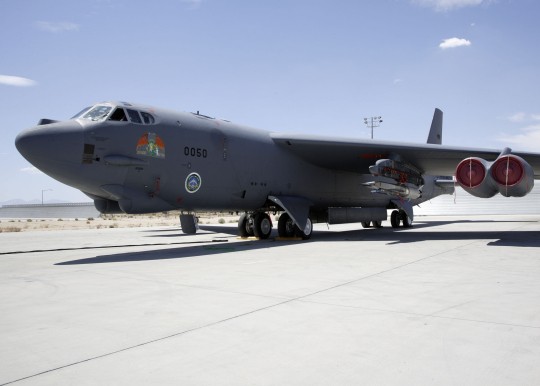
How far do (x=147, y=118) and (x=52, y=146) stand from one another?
2476 millimetres

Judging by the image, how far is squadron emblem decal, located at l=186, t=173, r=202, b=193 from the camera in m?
12.0

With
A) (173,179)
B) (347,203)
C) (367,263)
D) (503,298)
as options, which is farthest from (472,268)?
(347,203)

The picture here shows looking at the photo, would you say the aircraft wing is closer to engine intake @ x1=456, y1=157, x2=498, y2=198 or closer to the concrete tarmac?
engine intake @ x1=456, y1=157, x2=498, y2=198

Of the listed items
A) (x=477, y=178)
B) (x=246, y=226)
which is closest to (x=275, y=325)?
(x=477, y=178)

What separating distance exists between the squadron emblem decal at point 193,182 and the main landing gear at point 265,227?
3.79 meters

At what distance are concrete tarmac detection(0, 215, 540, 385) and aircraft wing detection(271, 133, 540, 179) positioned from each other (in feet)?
22.2

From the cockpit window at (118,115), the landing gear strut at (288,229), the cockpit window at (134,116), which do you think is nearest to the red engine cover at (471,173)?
the landing gear strut at (288,229)

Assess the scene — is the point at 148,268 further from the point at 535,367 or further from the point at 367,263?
the point at 535,367

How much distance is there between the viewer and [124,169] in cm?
1048

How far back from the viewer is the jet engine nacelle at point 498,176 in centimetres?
1153

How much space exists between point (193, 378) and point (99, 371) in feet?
2.17

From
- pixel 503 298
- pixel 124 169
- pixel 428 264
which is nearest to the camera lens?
pixel 503 298

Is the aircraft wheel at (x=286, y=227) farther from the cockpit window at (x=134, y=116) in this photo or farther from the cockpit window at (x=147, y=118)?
the cockpit window at (x=134, y=116)

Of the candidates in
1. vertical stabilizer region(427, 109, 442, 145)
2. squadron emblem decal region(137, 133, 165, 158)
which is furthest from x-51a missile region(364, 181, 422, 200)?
vertical stabilizer region(427, 109, 442, 145)
